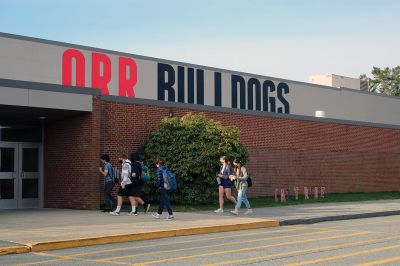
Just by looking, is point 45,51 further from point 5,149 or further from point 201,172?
point 201,172

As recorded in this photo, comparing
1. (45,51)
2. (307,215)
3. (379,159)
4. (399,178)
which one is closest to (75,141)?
(45,51)

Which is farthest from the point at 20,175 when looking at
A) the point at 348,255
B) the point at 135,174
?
the point at 348,255

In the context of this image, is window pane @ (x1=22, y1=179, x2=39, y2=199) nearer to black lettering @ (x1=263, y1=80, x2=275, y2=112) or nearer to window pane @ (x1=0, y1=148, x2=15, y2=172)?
window pane @ (x1=0, y1=148, x2=15, y2=172)

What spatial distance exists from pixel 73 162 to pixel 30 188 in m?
2.42

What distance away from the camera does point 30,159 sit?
72.7ft

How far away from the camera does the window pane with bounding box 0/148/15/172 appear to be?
69.5ft

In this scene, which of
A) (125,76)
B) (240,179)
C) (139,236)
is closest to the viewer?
(139,236)

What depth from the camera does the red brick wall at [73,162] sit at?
796 inches

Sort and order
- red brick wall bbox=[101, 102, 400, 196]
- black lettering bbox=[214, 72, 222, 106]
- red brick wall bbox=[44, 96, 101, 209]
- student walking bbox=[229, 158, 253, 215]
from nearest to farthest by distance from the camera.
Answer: student walking bbox=[229, 158, 253, 215], red brick wall bbox=[44, 96, 101, 209], red brick wall bbox=[101, 102, 400, 196], black lettering bbox=[214, 72, 222, 106]

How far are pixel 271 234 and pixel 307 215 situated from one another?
430cm

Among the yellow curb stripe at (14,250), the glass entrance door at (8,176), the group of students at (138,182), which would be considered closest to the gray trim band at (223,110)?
the group of students at (138,182)

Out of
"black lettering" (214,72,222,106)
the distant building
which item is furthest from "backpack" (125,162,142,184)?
the distant building

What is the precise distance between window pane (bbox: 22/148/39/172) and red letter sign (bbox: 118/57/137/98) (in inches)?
159

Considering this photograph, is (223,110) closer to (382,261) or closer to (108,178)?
(108,178)
